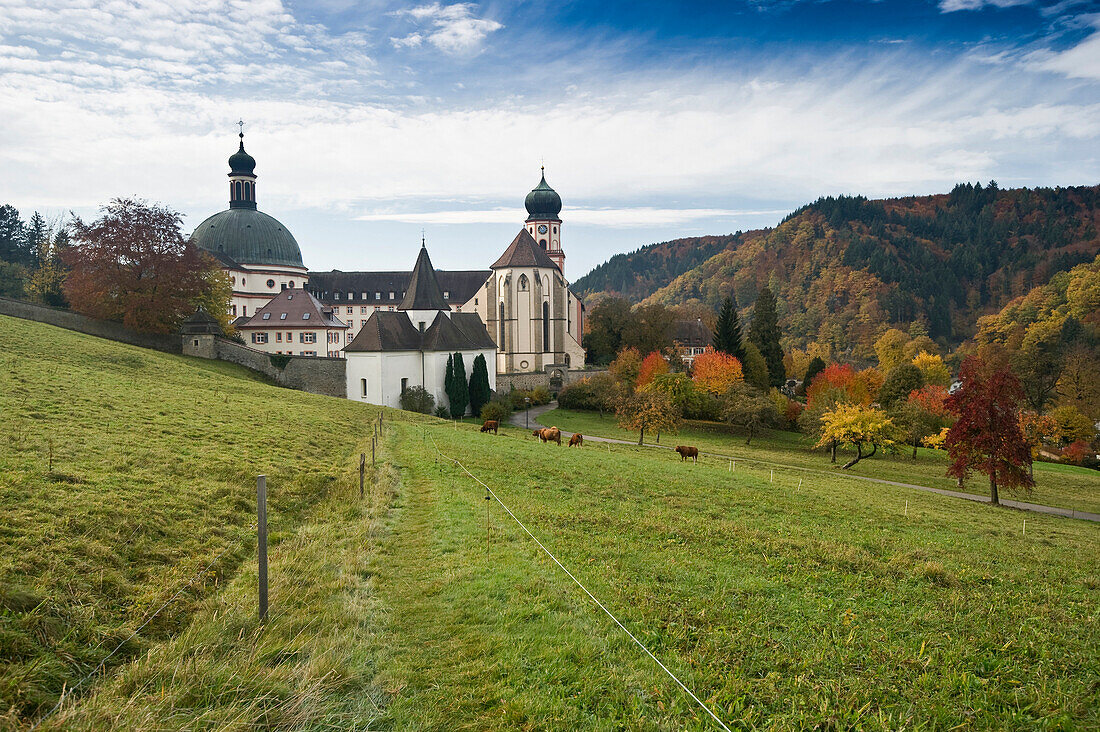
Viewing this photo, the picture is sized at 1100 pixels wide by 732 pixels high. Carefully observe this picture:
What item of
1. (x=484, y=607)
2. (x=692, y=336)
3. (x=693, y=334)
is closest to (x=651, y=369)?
(x=692, y=336)

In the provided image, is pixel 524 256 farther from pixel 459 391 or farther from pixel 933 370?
pixel 933 370

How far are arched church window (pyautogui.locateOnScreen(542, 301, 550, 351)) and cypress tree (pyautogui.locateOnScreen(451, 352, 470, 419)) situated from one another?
78.9ft

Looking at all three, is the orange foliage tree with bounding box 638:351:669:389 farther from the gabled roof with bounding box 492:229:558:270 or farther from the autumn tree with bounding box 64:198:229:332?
the autumn tree with bounding box 64:198:229:332

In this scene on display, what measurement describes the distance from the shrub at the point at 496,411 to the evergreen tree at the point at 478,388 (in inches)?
33.1

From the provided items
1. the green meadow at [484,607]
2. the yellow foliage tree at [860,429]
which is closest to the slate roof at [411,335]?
the yellow foliage tree at [860,429]

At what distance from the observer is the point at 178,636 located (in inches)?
251

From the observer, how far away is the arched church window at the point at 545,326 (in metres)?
73.6

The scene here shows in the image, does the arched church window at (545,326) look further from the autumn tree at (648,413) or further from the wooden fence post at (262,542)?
the wooden fence post at (262,542)

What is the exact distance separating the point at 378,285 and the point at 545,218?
26.0 metres

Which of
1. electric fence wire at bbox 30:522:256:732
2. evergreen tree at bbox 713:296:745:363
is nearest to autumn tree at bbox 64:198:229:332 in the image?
electric fence wire at bbox 30:522:256:732

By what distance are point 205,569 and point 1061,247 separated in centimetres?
21437

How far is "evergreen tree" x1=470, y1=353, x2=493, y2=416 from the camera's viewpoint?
5175 centimetres

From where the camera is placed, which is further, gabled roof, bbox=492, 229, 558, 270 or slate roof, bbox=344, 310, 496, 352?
gabled roof, bbox=492, 229, 558, 270

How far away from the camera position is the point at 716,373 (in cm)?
6144
